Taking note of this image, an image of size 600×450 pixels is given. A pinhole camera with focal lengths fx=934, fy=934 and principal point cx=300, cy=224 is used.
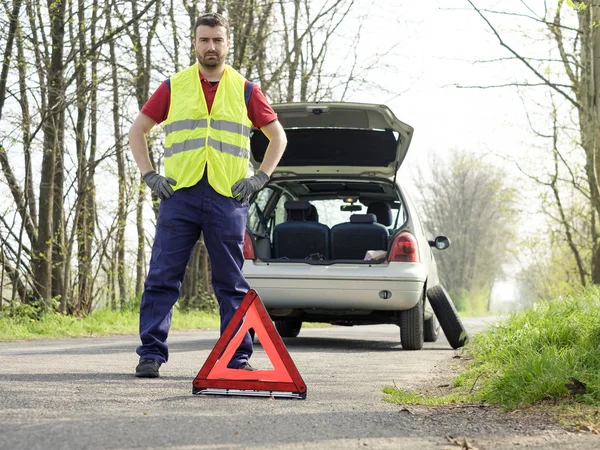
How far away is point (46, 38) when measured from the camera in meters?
13.1

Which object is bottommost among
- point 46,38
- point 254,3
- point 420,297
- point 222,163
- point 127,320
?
point 127,320

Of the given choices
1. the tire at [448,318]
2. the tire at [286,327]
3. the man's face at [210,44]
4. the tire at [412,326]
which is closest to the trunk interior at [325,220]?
the tire at [412,326]

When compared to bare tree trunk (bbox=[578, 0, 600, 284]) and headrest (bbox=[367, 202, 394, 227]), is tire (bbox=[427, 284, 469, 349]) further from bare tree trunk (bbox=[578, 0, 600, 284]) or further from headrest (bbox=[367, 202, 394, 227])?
bare tree trunk (bbox=[578, 0, 600, 284])

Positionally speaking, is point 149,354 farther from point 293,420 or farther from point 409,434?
point 409,434

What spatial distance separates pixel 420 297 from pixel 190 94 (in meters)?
3.73

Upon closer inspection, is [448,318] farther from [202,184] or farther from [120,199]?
[120,199]

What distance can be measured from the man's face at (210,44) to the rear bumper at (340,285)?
3.22 m

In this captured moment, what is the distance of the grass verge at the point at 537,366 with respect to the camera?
459 cm

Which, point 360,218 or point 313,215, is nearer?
point 360,218

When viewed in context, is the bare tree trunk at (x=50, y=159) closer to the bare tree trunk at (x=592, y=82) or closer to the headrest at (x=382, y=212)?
the headrest at (x=382, y=212)

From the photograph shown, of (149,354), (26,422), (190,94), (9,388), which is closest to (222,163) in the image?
(190,94)

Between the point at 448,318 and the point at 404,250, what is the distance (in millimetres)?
992

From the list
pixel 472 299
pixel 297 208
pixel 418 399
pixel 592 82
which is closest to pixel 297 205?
pixel 297 208

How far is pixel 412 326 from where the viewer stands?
8633mm
